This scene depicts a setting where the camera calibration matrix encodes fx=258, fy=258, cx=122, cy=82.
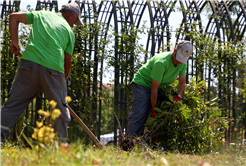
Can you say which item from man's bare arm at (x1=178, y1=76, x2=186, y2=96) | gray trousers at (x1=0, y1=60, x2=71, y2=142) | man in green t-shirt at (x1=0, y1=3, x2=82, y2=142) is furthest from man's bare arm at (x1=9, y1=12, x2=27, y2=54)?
man's bare arm at (x1=178, y1=76, x2=186, y2=96)

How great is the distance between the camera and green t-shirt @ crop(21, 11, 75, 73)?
7.96 ft

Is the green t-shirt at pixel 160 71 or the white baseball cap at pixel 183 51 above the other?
the white baseball cap at pixel 183 51

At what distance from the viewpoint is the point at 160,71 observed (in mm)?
3162

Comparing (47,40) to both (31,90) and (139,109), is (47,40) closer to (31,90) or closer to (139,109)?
(31,90)

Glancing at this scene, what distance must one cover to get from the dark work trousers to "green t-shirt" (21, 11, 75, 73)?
1.26 m

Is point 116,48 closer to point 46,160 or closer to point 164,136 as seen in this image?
point 164,136

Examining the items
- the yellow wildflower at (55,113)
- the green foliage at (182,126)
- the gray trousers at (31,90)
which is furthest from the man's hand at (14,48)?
the green foliage at (182,126)

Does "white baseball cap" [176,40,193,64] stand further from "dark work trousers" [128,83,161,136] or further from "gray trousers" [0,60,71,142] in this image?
"gray trousers" [0,60,71,142]

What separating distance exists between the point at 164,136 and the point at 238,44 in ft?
8.83

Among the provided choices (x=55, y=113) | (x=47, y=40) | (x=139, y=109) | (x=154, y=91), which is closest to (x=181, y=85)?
(x=154, y=91)

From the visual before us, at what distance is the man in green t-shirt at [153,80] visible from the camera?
3.17m

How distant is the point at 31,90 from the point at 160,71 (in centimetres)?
152

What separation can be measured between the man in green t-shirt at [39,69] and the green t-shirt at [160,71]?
120 centimetres

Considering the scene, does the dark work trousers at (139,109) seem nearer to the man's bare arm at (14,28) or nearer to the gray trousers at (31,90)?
the gray trousers at (31,90)
